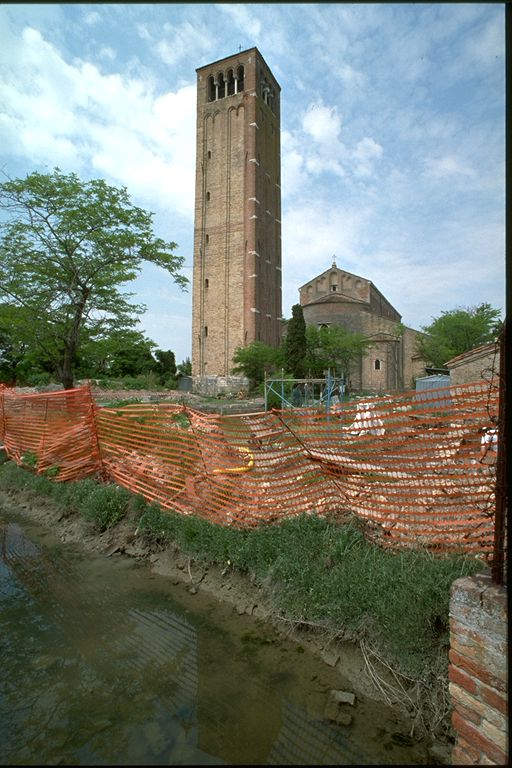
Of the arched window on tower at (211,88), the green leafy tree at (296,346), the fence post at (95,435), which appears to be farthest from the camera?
the arched window on tower at (211,88)

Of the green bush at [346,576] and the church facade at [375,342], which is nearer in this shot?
the green bush at [346,576]

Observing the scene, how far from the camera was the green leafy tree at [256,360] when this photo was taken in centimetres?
3181

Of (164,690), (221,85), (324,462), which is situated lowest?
(164,690)

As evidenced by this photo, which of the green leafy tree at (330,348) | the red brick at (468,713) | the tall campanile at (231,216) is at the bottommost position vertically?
the red brick at (468,713)

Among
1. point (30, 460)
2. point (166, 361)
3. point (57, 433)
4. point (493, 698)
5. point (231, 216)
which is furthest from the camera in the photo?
point (166, 361)

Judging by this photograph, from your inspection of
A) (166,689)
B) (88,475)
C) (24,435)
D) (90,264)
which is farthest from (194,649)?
(90,264)

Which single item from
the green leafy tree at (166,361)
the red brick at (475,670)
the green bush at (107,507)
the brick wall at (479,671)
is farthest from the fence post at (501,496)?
the green leafy tree at (166,361)

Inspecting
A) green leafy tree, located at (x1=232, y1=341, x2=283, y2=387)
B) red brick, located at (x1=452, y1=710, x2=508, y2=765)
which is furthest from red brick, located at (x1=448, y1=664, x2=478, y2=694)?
green leafy tree, located at (x1=232, y1=341, x2=283, y2=387)

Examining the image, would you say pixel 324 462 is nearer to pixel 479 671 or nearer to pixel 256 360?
pixel 479 671

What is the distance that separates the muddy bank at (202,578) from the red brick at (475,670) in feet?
1.84

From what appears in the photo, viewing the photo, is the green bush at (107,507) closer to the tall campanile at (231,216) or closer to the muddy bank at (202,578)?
the muddy bank at (202,578)

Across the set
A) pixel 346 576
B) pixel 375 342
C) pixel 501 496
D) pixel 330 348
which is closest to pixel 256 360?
pixel 330 348

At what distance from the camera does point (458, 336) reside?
36.7 metres

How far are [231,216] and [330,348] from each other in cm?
1411
